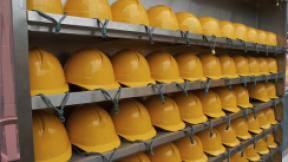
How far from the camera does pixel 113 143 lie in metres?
1.48

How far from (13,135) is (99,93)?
0.43 meters

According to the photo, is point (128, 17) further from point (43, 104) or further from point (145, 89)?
point (43, 104)

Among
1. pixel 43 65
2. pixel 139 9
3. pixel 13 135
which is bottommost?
pixel 13 135

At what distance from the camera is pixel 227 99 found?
247 cm

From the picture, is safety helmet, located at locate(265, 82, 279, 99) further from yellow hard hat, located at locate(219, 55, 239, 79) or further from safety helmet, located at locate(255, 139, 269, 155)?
yellow hard hat, located at locate(219, 55, 239, 79)

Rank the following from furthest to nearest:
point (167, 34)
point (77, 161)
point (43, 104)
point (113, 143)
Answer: point (167, 34) < point (113, 143) < point (77, 161) < point (43, 104)

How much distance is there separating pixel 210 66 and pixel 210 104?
0.28 m

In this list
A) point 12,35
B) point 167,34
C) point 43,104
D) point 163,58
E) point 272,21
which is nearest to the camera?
point 12,35

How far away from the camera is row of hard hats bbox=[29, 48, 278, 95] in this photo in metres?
1.21

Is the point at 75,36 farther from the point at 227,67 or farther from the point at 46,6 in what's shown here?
the point at 227,67

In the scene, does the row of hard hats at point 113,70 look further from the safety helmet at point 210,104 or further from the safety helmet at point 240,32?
the safety helmet at point 240,32

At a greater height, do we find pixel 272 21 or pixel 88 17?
pixel 272 21

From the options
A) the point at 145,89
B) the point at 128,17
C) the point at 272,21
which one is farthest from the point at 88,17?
the point at 272,21

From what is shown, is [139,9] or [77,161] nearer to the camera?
[77,161]
